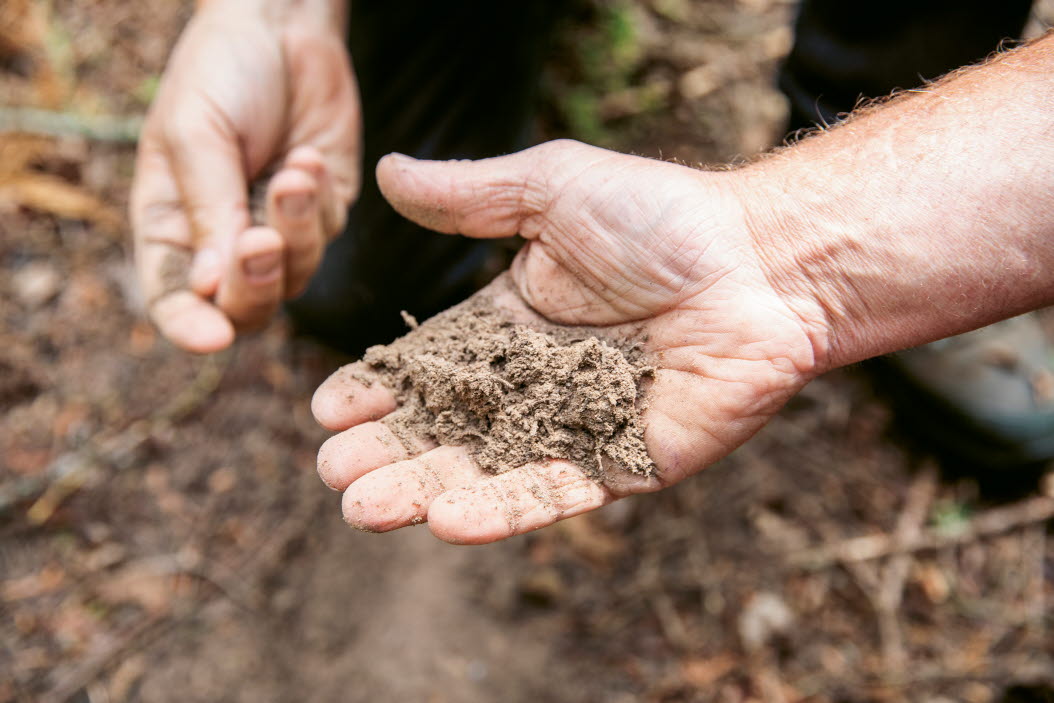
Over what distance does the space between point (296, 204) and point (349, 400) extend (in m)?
0.63

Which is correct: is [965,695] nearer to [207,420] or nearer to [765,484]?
[765,484]

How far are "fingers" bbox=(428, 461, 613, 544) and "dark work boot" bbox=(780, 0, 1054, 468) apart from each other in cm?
139

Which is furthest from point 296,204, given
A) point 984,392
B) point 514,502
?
point 984,392

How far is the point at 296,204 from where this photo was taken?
1.96 m

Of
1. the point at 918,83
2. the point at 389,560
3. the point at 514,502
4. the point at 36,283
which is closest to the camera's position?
the point at 514,502

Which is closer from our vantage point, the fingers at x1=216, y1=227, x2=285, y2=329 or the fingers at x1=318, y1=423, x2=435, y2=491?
the fingers at x1=318, y1=423, x2=435, y2=491

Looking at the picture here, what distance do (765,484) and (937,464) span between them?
0.68m

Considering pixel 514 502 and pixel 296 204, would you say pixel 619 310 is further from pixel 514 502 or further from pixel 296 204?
pixel 296 204

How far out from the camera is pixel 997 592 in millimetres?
2428

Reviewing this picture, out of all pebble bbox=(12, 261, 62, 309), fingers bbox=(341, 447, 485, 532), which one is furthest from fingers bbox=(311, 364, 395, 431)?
pebble bbox=(12, 261, 62, 309)

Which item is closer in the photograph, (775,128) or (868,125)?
(868,125)

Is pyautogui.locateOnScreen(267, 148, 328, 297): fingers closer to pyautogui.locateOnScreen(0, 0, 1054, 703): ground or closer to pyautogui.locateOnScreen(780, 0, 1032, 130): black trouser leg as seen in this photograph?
pyautogui.locateOnScreen(0, 0, 1054, 703): ground

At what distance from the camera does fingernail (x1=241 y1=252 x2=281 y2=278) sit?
6.39ft

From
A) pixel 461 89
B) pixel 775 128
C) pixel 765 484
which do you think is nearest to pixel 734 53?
pixel 775 128
